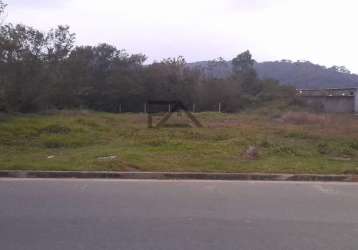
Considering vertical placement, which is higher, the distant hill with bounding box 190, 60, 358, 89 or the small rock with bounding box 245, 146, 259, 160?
the distant hill with bounding box 190, 60, 358, 89

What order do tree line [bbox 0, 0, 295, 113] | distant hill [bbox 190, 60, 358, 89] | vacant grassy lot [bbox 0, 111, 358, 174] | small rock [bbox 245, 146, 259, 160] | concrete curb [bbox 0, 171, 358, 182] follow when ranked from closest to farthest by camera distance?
concrete curb [bbox 0, 171, 358, 182]
vacant grassy lot [bbox 0, 111, 358, 174]
small rock [bbox 245, 146, 259, 160]
tree line [bbox 0, 0, 295, 113]
distant hill [bbox 190, 60, 358, 89]

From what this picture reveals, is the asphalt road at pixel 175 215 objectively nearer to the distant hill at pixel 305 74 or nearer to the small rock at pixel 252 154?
the small rock at pixel 252 154

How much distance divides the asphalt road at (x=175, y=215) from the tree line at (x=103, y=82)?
25.6 meters

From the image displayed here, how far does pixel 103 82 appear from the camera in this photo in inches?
2426

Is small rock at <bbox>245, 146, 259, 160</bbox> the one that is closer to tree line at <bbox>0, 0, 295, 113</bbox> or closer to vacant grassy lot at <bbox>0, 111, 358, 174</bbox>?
vacant grassy lot at <bbox>0, 111, 358, 174</bbox>

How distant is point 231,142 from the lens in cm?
1641

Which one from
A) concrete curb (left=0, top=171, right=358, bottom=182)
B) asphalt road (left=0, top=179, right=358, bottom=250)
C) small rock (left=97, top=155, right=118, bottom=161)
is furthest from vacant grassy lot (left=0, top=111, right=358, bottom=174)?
asphalt road (left=0, top=179, right=358, bottom=250)

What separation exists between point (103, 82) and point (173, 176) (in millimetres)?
51921

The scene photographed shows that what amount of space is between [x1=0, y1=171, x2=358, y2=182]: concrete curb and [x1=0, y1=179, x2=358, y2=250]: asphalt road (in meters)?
0.52

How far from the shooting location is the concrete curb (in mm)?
10633

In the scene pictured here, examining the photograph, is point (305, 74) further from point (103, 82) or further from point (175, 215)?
point (175, 215)

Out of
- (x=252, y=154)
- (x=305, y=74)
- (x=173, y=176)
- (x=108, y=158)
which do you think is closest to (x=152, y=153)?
(x=108, y=158)

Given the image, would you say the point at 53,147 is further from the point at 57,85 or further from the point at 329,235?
the point at 57,85

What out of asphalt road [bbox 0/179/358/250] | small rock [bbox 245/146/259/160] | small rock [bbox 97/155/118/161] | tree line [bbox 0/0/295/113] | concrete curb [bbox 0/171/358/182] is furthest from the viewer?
tree line [bbox 0/0/295/113]
